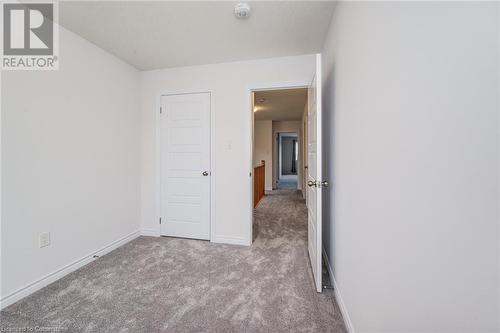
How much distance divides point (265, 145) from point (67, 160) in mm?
5785

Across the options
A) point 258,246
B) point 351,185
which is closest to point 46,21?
point 351,185

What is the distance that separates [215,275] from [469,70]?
2.13 m

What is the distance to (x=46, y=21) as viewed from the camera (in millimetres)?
1859

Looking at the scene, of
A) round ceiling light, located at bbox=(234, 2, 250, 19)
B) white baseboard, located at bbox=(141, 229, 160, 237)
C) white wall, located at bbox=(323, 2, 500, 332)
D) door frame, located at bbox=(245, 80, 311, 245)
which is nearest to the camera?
white wall, located at bbox=(323, 2, 500, 332)

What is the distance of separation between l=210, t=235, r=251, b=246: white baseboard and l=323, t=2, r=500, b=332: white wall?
163 cm

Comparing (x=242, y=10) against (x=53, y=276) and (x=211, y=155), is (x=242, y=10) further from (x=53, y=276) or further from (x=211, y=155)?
(x=53, y=276)

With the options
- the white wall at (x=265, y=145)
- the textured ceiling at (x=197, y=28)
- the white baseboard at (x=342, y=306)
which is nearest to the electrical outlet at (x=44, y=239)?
the textured ceiling at (x=197, y=28)

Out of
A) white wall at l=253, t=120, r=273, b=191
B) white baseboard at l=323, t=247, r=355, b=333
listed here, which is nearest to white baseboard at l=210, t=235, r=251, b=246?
white baseboard at l=323, t=247, r=355, b=333

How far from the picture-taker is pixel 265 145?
7.29 m

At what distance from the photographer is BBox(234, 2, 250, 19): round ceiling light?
5.54 ft

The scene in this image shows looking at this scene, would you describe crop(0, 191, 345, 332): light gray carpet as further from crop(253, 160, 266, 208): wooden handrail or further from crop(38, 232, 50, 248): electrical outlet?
crop(253, 160, 266, 208): wooden handrail

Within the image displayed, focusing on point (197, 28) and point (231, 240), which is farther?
point (231, 240)

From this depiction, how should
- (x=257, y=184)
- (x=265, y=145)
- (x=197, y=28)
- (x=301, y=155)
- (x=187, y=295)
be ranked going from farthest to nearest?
(x=265, y=145), (x=301, y=155), (x=257, y=184), (x=197, y=28), (x=187, y=295)

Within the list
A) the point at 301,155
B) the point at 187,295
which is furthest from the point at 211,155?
the point at 301,155
